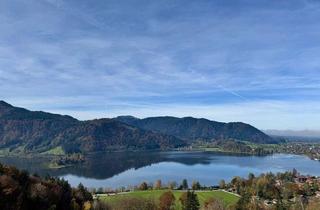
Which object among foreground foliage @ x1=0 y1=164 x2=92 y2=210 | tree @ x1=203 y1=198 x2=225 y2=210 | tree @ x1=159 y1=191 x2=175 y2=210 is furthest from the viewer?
tree @ x1=159 y1=191 x2=175 y2=210

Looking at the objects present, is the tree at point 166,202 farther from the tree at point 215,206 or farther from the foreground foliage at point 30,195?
the foreground foliage at point 30,195

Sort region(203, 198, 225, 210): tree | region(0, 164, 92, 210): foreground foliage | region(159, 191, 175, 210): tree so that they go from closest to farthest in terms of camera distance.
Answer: region(0, 164, 92, 210): foreground foliage, region(203, 198, 225, 210): tree, region(159, 191, 175, 210): tree

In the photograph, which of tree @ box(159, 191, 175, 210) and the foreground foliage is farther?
tree @ box(159, 191, 175, 210)

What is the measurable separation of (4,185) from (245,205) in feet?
97.4

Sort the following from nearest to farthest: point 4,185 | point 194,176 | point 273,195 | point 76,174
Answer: point 4,185 < point 273,195 < point 194,176 < point 76,174

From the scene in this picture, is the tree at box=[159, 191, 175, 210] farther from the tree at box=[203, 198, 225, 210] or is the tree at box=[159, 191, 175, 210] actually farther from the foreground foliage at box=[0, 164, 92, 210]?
the foreground foliage at box=[0, 164, 92, 210]

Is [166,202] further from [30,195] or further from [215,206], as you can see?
[30,195]

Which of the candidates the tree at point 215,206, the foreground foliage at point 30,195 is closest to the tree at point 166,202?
the tree at point 215,206

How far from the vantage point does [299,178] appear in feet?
301

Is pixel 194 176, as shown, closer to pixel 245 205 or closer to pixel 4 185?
pixel 245 205

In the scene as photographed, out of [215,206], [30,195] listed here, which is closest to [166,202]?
[215,206]

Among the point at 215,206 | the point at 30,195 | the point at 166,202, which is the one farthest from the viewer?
the point at 166,202

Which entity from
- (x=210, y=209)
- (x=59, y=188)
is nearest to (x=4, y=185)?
(x=59, y=188)

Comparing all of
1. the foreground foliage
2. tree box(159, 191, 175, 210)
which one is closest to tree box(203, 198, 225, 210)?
tree box(159, 191, 175, 210)
